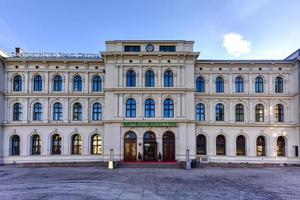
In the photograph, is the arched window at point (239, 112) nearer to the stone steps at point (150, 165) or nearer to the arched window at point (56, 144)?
the stone steps at point (150, 165)

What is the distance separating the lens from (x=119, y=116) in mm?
32969

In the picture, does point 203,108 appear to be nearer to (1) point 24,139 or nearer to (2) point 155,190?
(2) point 155,190

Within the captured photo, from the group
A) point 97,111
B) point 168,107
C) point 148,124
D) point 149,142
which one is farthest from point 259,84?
point 97,111

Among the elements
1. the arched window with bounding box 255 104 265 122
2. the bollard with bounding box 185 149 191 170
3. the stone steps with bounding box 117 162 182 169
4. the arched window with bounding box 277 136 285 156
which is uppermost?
the arched window with bounding box 255 104 265 122

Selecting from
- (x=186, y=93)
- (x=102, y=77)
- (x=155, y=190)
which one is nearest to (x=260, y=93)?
(x=186, y=93)

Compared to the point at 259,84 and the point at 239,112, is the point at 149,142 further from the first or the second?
the point at 259,84

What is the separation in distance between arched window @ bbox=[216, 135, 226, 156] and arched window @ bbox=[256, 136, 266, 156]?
4209mm

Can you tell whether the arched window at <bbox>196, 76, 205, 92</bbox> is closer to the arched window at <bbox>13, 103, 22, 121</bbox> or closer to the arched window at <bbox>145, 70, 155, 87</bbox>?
the arched window at <bbox>145, 70, 155, 87</bbox>

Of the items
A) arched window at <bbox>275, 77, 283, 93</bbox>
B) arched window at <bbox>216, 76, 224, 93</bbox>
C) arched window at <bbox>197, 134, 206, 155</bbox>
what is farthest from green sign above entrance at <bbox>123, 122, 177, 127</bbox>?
arched window at <bbox>275, 77, 283, 93</bbox>

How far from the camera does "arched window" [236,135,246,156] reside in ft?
113

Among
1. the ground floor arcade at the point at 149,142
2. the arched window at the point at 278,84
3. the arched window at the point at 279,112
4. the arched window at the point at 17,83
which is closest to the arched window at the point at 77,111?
the ground floor arcade at the point at 149,142

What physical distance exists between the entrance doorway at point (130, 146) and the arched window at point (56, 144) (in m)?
8.67

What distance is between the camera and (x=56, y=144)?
34344 millimetres

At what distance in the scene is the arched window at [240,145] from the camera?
113ft
